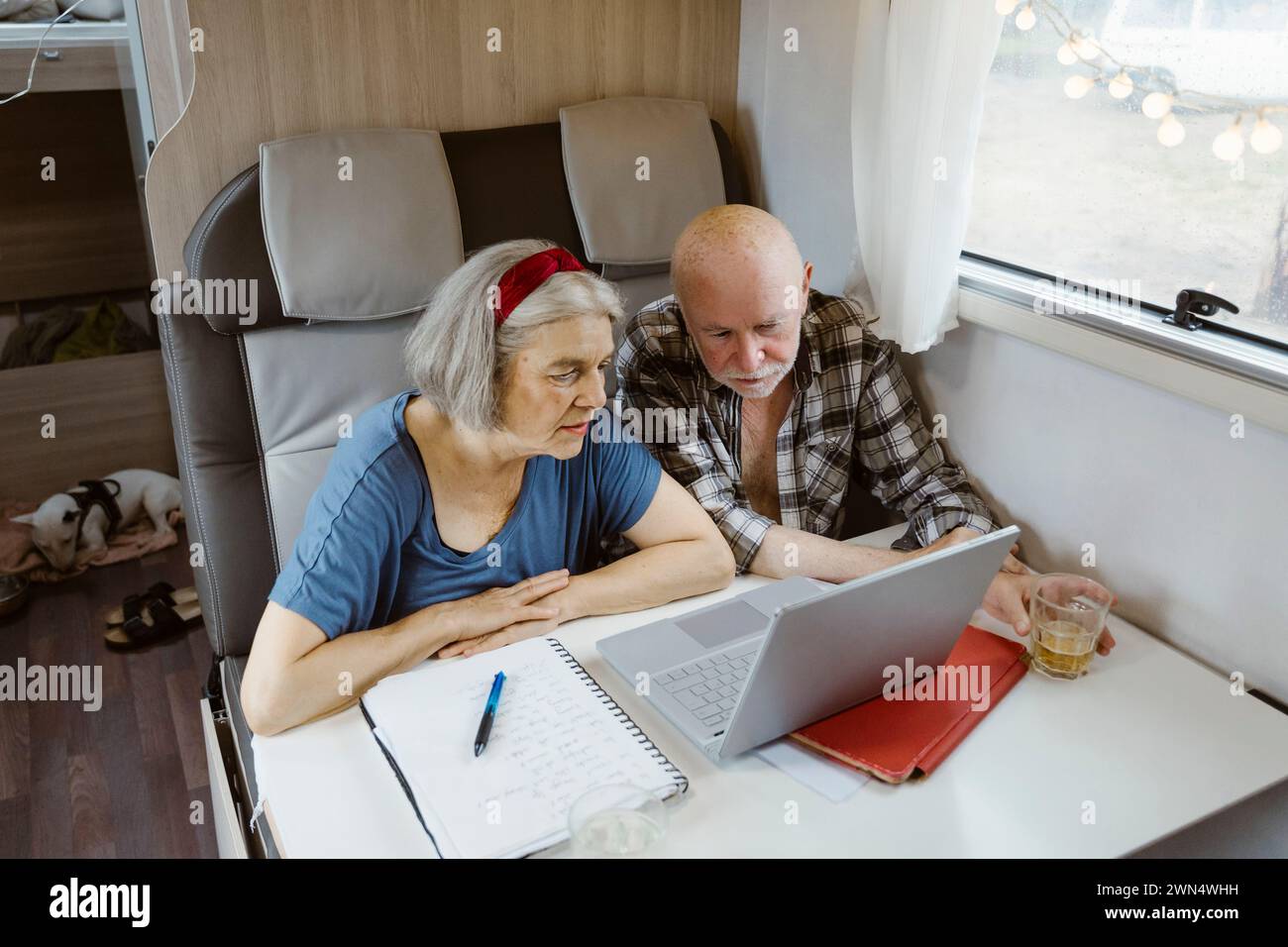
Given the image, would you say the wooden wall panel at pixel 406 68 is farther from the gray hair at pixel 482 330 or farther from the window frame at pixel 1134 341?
the window frame at pixel 1134 341

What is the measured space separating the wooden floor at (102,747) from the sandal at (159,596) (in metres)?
0.05

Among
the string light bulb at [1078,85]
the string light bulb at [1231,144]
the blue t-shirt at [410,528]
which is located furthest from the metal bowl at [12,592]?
the string light bulb at [1231,144]

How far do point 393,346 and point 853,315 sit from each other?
780 millimetres

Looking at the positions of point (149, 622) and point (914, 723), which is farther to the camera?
point (149, 622)

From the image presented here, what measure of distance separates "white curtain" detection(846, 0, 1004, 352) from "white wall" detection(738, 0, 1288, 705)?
0.11 metres

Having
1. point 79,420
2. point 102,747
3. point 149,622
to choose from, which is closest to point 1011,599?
point 102,747

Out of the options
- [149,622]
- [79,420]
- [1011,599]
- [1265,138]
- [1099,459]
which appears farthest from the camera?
[79,420]

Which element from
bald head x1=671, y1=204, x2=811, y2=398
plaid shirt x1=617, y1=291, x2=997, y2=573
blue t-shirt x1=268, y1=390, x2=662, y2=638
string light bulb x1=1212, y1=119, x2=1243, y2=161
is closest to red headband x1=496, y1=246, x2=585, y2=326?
blue t-shirt x1=268, y1=390, x2=662, y2=638

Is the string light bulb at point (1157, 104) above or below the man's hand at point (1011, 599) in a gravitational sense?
above

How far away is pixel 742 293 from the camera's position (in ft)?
5.29

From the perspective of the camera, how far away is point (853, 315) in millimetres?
1817

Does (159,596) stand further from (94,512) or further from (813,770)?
(813,770)

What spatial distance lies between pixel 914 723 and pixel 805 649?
22 centimetres

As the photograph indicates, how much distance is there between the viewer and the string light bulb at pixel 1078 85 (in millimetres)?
1589
